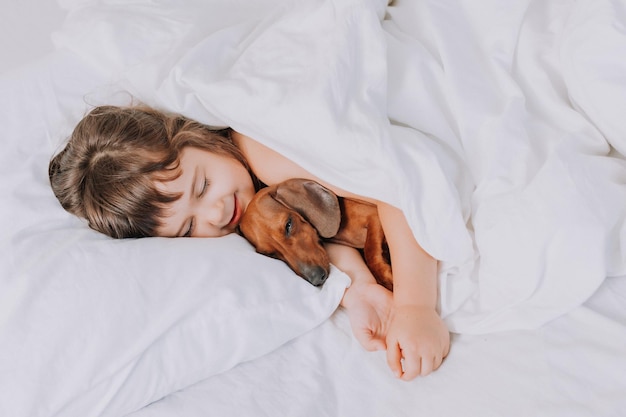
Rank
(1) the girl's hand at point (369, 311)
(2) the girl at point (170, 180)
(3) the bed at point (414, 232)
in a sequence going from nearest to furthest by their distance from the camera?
(3) the bed at point (414, 232)
(1) the girl's hand at point (369, 311)
(2) the girl at point (170, 180)

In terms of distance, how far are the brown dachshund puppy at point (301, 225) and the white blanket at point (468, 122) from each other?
9 centimetres

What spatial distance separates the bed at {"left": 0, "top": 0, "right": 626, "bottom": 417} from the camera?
3.19ft

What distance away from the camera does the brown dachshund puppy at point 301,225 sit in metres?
1.24

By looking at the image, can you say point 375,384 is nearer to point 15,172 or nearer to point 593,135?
point 593,135

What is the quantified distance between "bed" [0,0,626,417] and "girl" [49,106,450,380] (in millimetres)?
45

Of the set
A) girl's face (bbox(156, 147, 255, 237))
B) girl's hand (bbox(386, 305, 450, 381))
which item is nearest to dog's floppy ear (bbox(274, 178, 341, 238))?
girl's face (bbox(156, 147, 255, 237))

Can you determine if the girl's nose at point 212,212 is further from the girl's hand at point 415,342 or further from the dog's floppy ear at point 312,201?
the girl's hand at point 415,342

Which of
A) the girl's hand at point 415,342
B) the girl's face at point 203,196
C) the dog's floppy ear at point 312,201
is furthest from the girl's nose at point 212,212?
the girl's hand at point 415,342

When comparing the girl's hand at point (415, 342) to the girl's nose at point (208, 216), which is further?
the girl's nose at point (208, 216)

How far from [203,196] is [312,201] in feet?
0.70

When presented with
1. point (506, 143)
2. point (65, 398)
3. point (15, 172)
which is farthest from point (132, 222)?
point (506, 143)

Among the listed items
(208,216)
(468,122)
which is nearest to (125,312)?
(208,216)

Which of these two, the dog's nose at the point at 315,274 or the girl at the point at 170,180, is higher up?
the girl at the point at 170,180

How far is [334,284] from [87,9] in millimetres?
891
